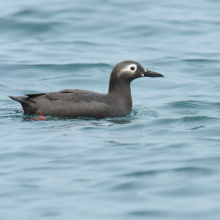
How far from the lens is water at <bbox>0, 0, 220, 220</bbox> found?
18.0 feet

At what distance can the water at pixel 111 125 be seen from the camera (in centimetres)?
547

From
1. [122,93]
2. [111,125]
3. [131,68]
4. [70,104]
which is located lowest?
[111,125]

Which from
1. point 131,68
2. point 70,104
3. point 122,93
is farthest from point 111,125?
point 131,68

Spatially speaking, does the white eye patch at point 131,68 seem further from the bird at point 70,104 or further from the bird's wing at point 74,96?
the bird's wing at point 74,96

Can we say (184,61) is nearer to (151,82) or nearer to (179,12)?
(151,82)

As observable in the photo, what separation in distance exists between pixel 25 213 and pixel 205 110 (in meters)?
5.62

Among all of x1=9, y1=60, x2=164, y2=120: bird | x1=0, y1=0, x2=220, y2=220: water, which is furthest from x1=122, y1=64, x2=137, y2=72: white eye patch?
x1=0, y1=0, x2=220, y2=220: water

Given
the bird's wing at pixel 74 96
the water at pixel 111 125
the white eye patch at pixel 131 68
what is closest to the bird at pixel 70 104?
the bird's wing at pixel 74 96

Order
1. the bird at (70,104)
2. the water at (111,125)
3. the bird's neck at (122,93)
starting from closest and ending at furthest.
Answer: the water at (111,125) → the bird at (70,104) → the bird's neck at (122,93)

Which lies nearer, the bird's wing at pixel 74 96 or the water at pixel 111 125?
the water at pixel 111 125

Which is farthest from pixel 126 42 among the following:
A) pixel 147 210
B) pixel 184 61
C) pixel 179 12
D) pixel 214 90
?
pixel 147 210

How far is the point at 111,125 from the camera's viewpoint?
341 inches

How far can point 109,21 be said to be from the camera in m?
18.4

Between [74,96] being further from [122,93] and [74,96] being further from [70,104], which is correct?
[122,93]
